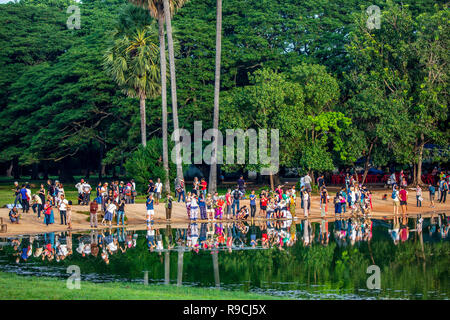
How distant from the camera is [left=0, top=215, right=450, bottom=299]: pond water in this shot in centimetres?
1873

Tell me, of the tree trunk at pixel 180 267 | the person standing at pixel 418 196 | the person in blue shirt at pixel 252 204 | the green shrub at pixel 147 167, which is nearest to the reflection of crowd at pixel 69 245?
the tree trunk at pixel 180 267

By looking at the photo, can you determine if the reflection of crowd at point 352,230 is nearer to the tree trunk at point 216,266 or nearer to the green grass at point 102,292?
the tree trunk at point 216,266

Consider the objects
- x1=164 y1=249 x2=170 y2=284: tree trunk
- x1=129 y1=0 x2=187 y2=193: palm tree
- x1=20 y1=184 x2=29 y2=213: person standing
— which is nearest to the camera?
x1=164 y1=249 x2=170 y2=284: tree trunk

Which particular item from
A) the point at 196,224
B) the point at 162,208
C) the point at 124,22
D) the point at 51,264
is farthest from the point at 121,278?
the point at 124,22

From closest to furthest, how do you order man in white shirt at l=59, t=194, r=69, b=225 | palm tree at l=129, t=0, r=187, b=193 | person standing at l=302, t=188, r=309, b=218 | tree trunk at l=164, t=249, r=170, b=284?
1. tree trunk at l=164, t=249, r=170, b=284
2. man in white shirt at l=59, t=194, r=69, b=225
3. person standing at l=302, t=188, r=309, b=218
4. palm tree at l=129, t=0, r=187, b=193

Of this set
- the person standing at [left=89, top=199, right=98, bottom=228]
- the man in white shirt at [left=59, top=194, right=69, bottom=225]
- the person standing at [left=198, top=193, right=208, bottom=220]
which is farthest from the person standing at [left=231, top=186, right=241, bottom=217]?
the man in white shirt at [left=59, top=194, right=69, bottom=225]

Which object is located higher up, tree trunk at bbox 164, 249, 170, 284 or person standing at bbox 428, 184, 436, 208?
person standing at bbox 428, 184, 436, 208

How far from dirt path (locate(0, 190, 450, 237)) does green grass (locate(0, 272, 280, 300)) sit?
47.4 ft

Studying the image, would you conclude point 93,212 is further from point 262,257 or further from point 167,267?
point 262,257

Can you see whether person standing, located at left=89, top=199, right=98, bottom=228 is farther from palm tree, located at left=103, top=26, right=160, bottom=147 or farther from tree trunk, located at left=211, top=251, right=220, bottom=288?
palm tree, located at left=103, top=26, right=160, bottom=147

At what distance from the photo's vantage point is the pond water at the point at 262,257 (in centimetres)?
1873

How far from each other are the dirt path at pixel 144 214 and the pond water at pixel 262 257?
5.46 feet

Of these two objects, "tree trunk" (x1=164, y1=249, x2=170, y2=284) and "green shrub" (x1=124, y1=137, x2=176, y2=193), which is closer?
"tree trunk" (x1=164, y1=249, x2=170, y2=284)

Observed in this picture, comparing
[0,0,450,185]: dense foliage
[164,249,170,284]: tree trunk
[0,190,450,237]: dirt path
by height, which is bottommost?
[164,249,170,284]: tree trunk
